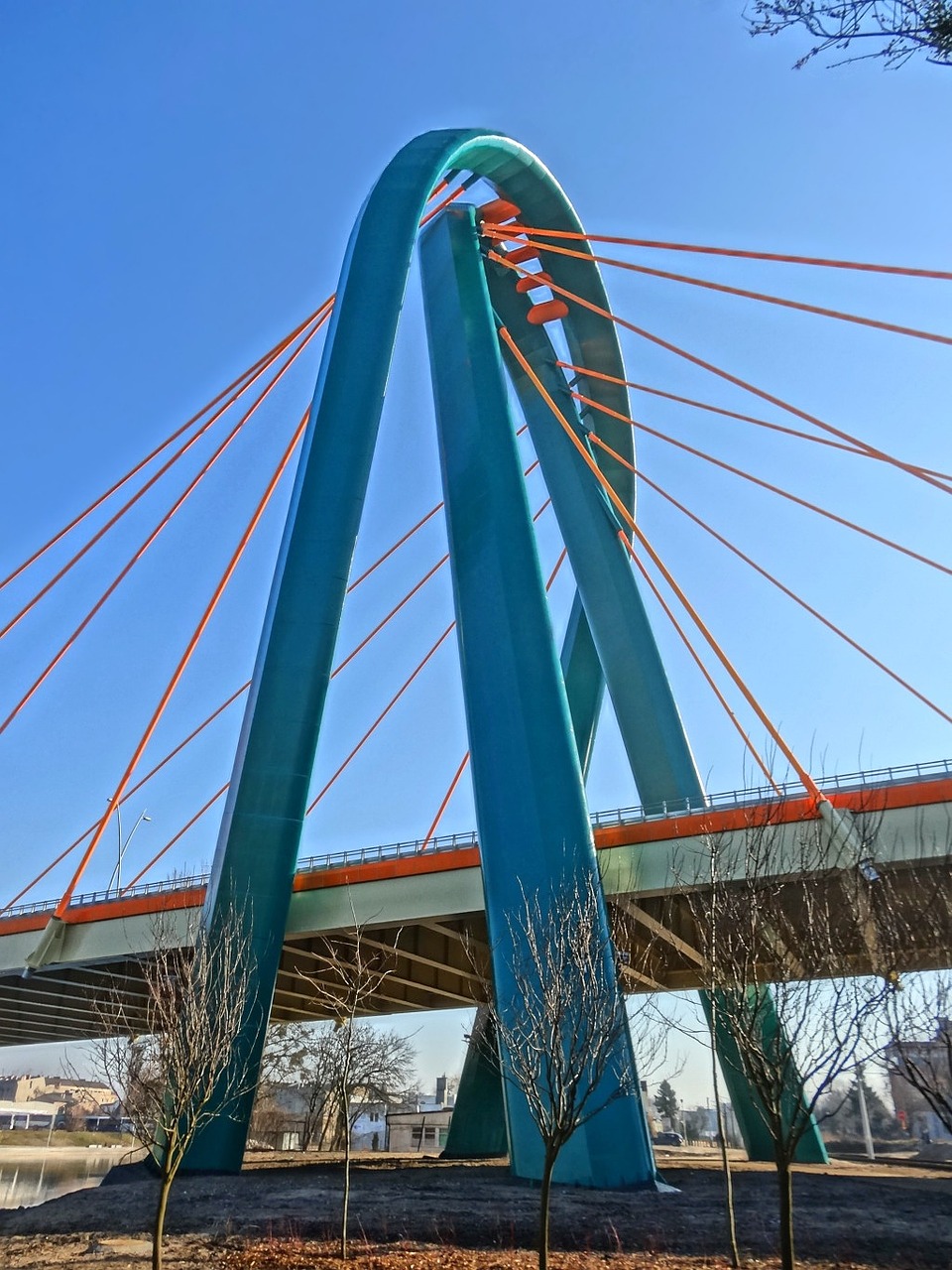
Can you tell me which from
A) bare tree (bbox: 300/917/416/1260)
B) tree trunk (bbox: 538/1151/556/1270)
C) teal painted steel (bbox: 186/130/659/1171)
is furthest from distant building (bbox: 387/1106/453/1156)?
tree trunk (bbox: 538/1151/556/1270)

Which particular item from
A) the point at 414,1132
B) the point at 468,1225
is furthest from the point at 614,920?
the point at 414,1132

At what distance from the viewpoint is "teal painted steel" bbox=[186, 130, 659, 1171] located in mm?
22031

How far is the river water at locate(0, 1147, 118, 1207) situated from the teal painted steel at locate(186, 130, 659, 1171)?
27.8 feet

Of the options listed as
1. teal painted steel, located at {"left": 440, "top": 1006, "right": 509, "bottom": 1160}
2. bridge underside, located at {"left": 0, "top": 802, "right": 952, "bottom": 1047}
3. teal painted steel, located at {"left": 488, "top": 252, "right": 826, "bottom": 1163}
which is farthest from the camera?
teal painted steel, located at {"left": 440, "top": 1006, "right": 509, "bottom": 1160}

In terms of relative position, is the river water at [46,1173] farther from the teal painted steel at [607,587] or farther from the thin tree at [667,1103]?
the thin tree at [667,1103]

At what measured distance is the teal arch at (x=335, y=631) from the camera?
19906mm

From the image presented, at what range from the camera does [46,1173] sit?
4403 cm

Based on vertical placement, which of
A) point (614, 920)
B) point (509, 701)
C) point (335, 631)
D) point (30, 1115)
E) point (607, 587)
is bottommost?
point (30, 1115)

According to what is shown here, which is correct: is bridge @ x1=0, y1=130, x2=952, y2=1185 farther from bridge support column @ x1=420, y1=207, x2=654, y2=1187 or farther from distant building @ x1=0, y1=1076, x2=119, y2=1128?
distant building @ x1=0, y1=1076, x2=119, y2=1128

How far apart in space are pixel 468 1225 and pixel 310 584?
15224 mm

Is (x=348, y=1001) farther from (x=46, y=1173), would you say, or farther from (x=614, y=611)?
(x=46, y=1173)

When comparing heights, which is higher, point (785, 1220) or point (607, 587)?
point (607, 587)

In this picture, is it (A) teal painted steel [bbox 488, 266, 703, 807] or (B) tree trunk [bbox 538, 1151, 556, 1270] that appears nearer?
(B) tree trunk [bbox 538, 1151, 556, 1270]

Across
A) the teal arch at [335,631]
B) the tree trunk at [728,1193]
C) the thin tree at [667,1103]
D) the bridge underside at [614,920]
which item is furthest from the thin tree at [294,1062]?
the thin tree at [667,1103]
